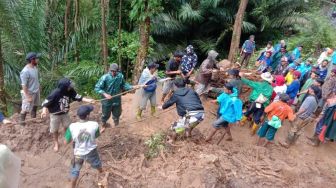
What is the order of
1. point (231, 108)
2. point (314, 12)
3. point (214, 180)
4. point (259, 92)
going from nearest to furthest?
point (214, 180)
point (231, 108)
point (259, 92)
point (314, 12)

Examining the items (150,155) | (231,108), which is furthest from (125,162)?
(231,108)

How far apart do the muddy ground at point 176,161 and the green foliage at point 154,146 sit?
0.32 feet

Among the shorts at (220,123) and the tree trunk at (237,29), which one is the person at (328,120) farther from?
the tree trunk at (237,29)

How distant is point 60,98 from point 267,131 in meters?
4.04

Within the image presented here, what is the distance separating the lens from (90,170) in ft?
18.7

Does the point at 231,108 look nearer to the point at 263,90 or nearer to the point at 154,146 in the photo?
the point at 263,90

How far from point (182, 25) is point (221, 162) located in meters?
8.61

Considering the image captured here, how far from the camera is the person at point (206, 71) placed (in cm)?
753

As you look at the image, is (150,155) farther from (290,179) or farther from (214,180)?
(290,179)

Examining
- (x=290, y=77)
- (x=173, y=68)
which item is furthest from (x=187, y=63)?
(x=290, y=77)

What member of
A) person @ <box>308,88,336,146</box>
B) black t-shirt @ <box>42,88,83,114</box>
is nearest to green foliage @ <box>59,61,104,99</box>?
black t-shirt @ <box>42,88,83,114</box>

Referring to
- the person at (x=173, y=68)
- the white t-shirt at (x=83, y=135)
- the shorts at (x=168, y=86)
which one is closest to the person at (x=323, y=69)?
the person at (x=173, y=68)

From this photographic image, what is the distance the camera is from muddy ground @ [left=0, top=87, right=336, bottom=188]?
18.0ft

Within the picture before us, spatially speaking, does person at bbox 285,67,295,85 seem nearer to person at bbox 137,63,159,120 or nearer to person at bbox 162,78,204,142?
person at bbox 162,78,204,142
